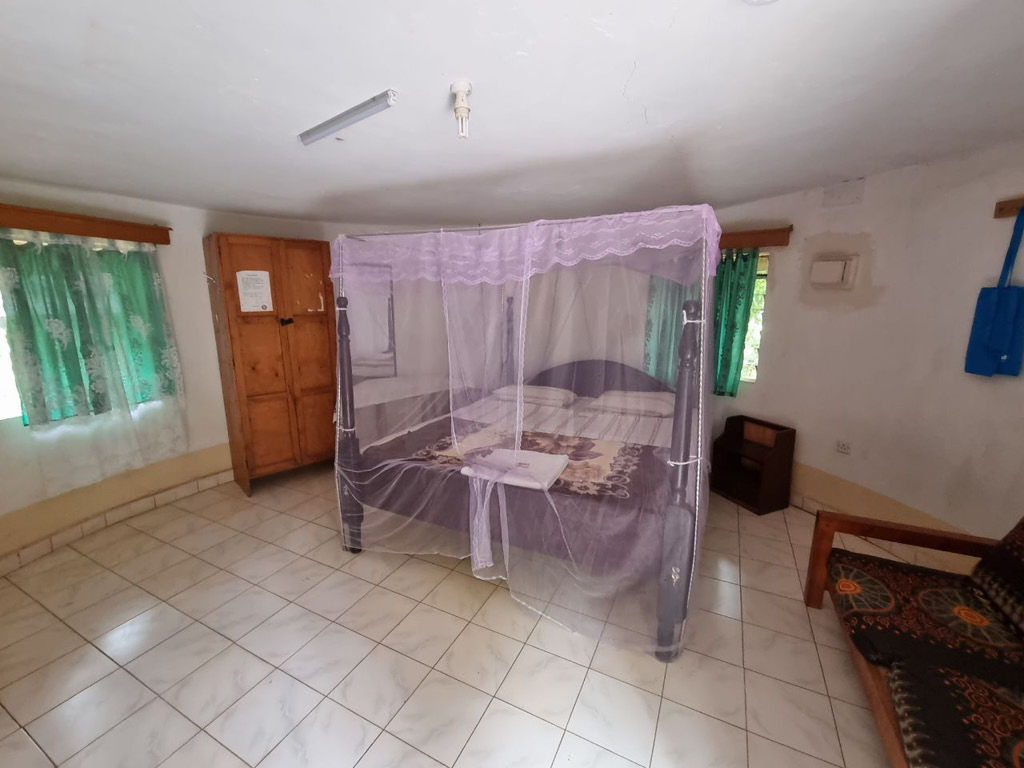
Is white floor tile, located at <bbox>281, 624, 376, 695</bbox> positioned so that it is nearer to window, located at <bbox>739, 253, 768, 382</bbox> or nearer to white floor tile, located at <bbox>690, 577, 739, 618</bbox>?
white floor tile, located at <bbox>690, 577, 739, 618</bbox>

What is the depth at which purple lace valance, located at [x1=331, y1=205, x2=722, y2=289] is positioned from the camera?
1.62m

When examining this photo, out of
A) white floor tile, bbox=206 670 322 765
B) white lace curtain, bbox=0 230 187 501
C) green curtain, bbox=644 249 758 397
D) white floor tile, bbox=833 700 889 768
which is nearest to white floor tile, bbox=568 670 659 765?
white floor tile, bbox=833 700 889 768

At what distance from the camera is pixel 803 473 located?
9.70 feet

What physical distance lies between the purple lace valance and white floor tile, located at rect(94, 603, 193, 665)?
6.37 feet

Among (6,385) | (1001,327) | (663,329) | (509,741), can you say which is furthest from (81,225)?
(1001,327)

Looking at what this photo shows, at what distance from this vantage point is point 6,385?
2344 millimetres

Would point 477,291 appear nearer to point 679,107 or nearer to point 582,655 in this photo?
Answer: point 679,107

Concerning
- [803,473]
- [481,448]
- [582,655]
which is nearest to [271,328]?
[481,448]

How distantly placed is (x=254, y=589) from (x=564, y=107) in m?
2.77

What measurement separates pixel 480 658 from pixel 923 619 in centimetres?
172

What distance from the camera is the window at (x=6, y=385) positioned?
90.8 inches

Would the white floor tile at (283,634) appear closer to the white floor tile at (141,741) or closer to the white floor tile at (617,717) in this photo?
the white floor tile at (141,741)

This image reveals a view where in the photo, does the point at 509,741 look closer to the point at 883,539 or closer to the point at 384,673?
the point at 384,673

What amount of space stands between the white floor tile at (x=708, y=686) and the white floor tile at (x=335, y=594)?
5.11 ft
